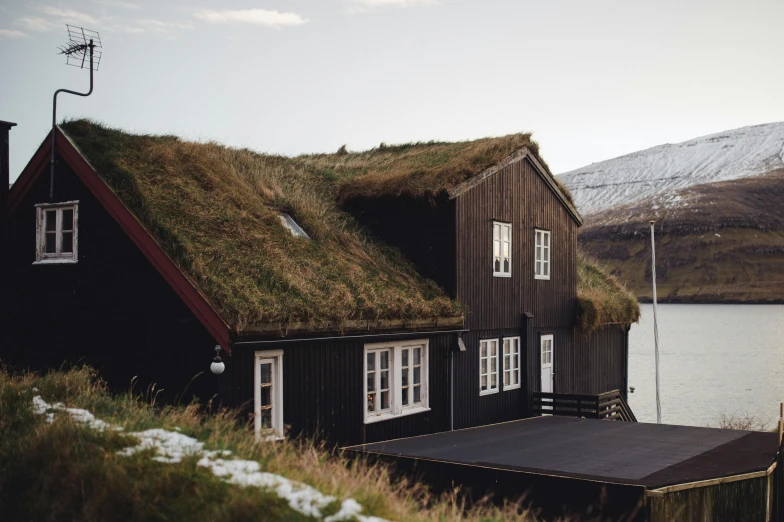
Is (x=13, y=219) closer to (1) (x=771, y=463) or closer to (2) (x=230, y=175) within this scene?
Result: (2) (x=230, y=175)

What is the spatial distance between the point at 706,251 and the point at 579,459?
17263 cm

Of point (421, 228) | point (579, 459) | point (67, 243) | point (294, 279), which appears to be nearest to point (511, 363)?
point (421, 228)

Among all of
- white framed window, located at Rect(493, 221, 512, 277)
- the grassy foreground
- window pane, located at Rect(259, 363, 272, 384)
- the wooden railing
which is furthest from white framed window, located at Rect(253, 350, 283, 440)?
the wooden railing

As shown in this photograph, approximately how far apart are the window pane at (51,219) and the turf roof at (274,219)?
1508mm

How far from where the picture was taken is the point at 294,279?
14.8m

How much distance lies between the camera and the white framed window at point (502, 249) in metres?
20.8

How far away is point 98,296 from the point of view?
14531 millimetres

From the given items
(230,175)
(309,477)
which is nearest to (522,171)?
(230,175)

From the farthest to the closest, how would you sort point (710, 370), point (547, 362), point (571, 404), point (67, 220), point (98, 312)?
point (710, 370)
point (547, 362)
point (571, 404)
point (67, 220)
point (98, 312)

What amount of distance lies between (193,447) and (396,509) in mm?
2399

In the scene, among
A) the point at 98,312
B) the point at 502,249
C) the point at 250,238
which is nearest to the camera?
the point at 98,312

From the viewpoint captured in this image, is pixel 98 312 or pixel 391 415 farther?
pixel 391 415

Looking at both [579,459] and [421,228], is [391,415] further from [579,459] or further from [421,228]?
[421,228]

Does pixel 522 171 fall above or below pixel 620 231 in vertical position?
below
